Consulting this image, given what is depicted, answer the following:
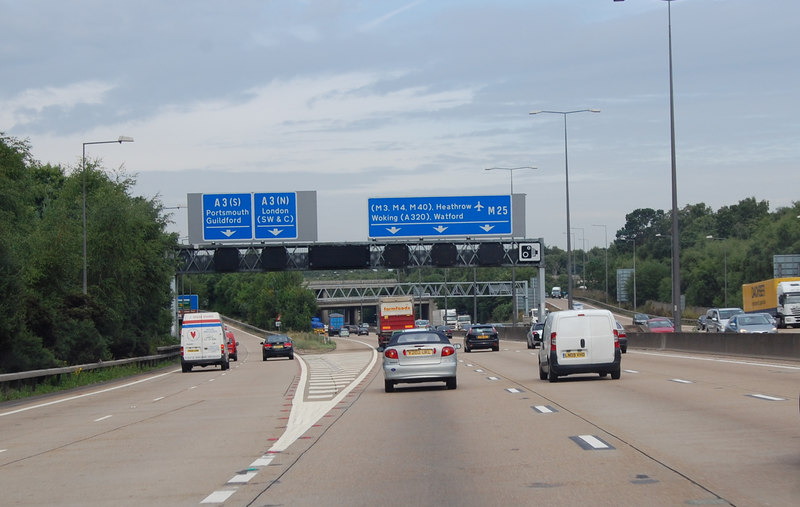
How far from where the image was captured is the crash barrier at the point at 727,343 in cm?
3462

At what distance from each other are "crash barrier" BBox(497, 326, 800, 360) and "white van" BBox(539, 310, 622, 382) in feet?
32.8

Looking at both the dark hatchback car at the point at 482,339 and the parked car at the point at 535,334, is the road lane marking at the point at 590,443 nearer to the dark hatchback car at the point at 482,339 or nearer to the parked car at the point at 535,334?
the parked car at the point at 535,334

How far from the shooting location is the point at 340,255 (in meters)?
65.0

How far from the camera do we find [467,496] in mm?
9719

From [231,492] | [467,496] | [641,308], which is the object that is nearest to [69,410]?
[231,492]

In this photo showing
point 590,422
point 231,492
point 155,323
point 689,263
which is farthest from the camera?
point 689,263

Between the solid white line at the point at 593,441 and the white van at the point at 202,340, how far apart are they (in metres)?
35.3

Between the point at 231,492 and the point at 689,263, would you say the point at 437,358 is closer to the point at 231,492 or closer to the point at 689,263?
the point at 231,492

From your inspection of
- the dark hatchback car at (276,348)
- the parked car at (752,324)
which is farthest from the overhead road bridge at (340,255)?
the parked car at (752,324)

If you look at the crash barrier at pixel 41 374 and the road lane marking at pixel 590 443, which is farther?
the crash barrier at pixel 41 374

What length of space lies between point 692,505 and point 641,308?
138 meters

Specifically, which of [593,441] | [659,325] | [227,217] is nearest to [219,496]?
[593,441]

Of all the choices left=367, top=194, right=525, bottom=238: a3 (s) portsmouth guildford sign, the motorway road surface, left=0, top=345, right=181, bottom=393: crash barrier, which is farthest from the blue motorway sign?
the motorway road surface

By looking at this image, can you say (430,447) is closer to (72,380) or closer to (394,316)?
(72,380)
